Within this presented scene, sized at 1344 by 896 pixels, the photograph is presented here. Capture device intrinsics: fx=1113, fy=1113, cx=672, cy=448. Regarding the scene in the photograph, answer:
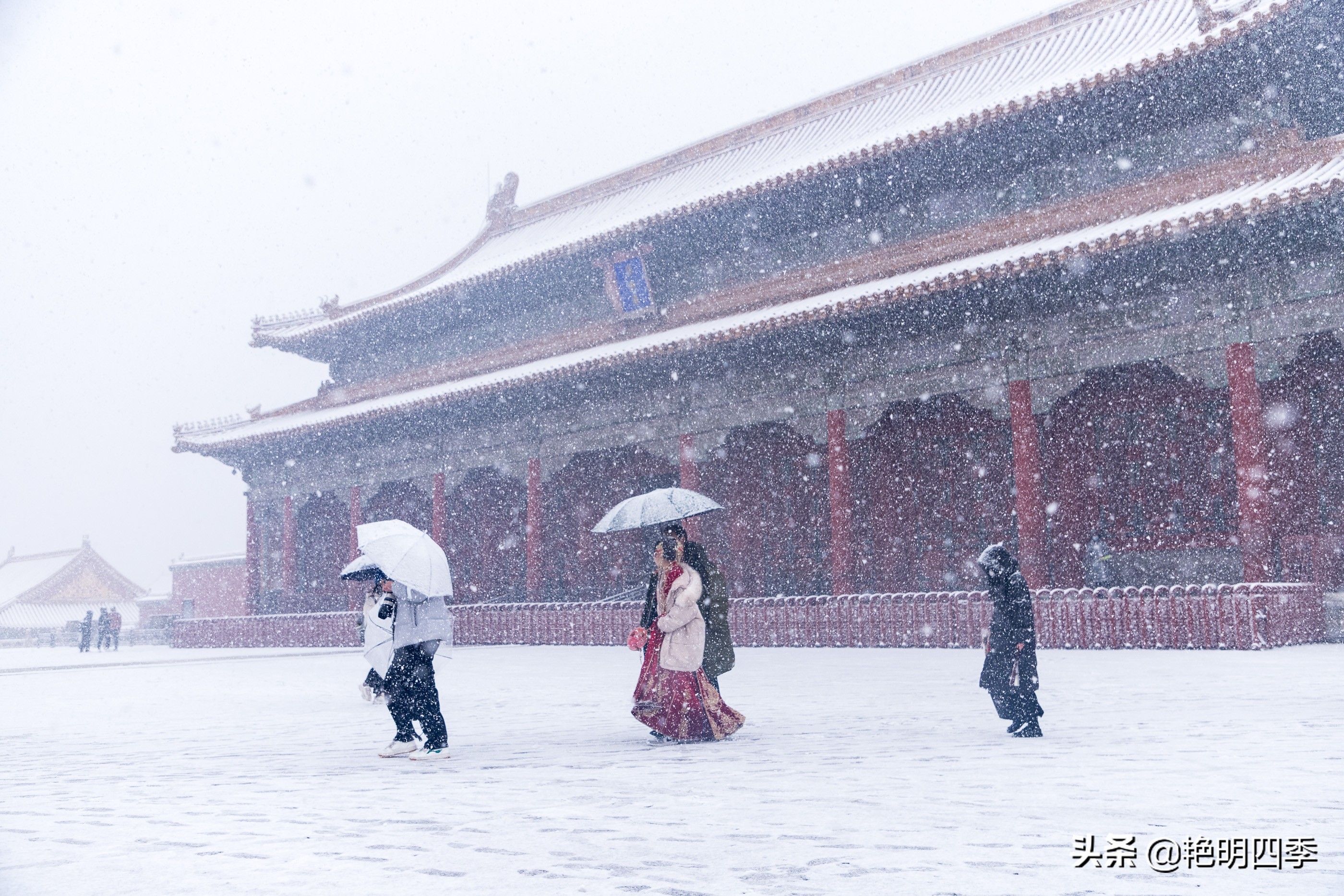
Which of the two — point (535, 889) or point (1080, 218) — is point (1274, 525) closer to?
point (1080, 218)

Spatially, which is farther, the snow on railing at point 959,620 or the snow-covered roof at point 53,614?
the snow-covered roof at point 53,614

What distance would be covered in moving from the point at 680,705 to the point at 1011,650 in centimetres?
179

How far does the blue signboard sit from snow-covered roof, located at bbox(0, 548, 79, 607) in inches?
1343

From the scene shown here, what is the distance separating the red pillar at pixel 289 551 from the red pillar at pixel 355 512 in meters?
1.31

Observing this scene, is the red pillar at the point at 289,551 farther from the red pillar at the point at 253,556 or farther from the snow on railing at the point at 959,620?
the snow on railing at the point at 959,620

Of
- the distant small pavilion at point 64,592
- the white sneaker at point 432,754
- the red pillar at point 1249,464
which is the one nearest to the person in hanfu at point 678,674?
the white sneaker at point 432,754

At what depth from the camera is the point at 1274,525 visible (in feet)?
37.8

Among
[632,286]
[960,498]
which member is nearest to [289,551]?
[632,286]

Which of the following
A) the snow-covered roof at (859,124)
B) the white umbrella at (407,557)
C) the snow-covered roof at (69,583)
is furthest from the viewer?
the snow-covered roof at (69,583)

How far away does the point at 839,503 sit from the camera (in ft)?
46.1

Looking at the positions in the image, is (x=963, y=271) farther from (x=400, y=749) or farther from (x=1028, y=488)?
(x=400, y=749)

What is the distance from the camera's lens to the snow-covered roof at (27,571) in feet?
140

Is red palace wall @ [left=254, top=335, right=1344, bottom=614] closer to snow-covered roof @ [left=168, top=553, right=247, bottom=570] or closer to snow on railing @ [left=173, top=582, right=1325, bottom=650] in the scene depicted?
snow on railing @ [left=173, top=582, right=1325, bottom=650]
